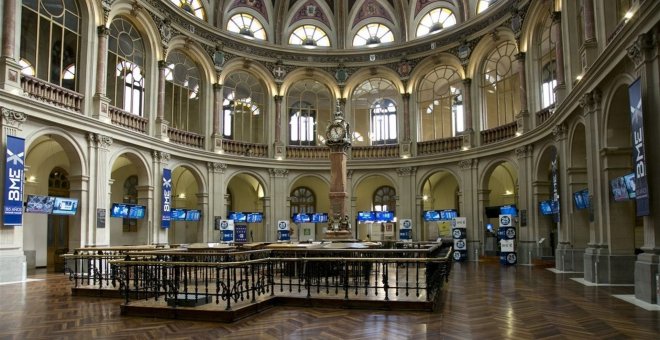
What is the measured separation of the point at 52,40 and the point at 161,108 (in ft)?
16.9

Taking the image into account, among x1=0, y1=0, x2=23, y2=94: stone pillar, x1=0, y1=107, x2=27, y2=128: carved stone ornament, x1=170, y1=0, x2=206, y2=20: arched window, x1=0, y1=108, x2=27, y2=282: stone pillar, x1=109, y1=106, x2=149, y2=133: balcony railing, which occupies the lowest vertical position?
x1=0, y1=108, x2=27, y2=282: stone pillar

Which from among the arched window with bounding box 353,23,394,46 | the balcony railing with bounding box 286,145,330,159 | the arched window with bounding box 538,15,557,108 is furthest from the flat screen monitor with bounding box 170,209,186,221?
the arched window with bounding box 538,15,557,108

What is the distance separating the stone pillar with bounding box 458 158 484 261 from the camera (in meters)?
22.3

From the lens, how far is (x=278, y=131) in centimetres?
2580

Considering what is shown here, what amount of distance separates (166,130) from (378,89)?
1158 cm

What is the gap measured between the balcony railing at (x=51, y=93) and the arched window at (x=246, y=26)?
10662 millimetres

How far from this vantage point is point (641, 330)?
675 cm

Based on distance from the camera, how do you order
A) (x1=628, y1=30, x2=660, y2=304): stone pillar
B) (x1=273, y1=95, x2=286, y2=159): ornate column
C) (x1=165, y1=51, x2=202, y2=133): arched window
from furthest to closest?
(x1=273, y1=95, x2=286, y2=159): ornate column
(x1=165, y1=51, x2=202, y2=133): arched window
(x1=628, y1=30, x2=660, y2=304): stone pillar

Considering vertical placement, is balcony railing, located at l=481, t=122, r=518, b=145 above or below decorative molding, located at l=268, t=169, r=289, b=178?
above

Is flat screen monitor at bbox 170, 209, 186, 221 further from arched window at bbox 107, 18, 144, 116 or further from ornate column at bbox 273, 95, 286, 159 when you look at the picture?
ornate column at bbox 273, 95, 286, 159

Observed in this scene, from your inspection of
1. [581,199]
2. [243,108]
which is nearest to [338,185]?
[581,199]

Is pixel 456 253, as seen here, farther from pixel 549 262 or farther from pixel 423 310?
pixel 423 310

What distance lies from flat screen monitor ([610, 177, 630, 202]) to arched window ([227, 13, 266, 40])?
1922cm

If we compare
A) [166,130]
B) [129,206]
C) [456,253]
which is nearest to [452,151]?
[456,253]
